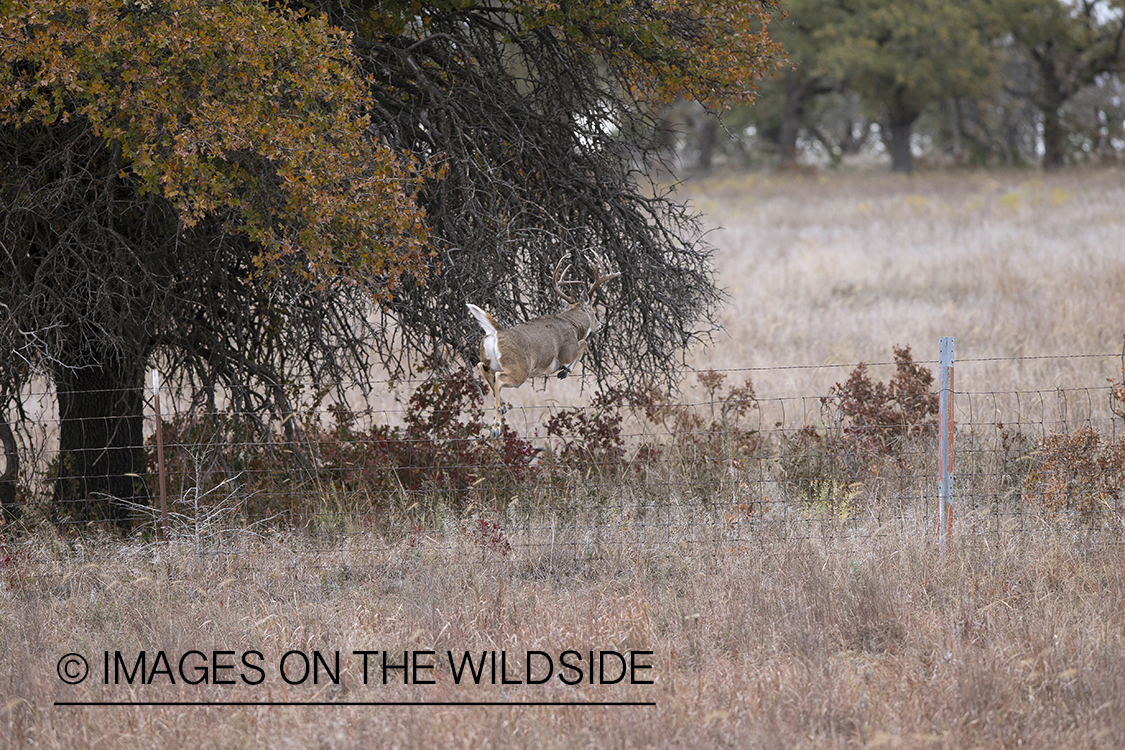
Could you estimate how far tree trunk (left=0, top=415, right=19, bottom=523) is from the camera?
779 centimetres

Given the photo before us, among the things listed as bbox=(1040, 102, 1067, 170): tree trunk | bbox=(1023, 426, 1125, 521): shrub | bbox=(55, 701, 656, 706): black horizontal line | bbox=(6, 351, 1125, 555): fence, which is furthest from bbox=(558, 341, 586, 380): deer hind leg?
bbox=(1040, 102, 1067, 170): tree trunk

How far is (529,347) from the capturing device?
5.16 metres

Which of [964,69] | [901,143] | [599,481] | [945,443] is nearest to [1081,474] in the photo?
[945,443]

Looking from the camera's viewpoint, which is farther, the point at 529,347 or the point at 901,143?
the point at 901,143

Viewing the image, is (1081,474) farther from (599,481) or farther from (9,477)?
(9,477)

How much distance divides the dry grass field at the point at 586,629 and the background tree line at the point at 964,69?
87.6 feet

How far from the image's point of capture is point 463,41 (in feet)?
25.9

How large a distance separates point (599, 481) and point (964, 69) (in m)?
31.0

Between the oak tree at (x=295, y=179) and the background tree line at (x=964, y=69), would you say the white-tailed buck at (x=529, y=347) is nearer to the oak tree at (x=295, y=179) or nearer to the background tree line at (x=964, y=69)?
the oak tree at (x=295, y=179)

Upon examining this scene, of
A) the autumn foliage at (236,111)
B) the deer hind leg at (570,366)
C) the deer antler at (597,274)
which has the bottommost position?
the deer hind leg at (570,366)

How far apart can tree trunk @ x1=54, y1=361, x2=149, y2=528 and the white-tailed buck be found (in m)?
3.96

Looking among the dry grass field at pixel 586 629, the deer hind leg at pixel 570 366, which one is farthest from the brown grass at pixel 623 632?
the deer hind leg at pixel 570 366

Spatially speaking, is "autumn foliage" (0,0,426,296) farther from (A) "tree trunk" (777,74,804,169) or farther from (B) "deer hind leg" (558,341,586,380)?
(A) "tree trunk" (777,74,804,169)

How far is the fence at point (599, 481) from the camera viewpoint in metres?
7.24
